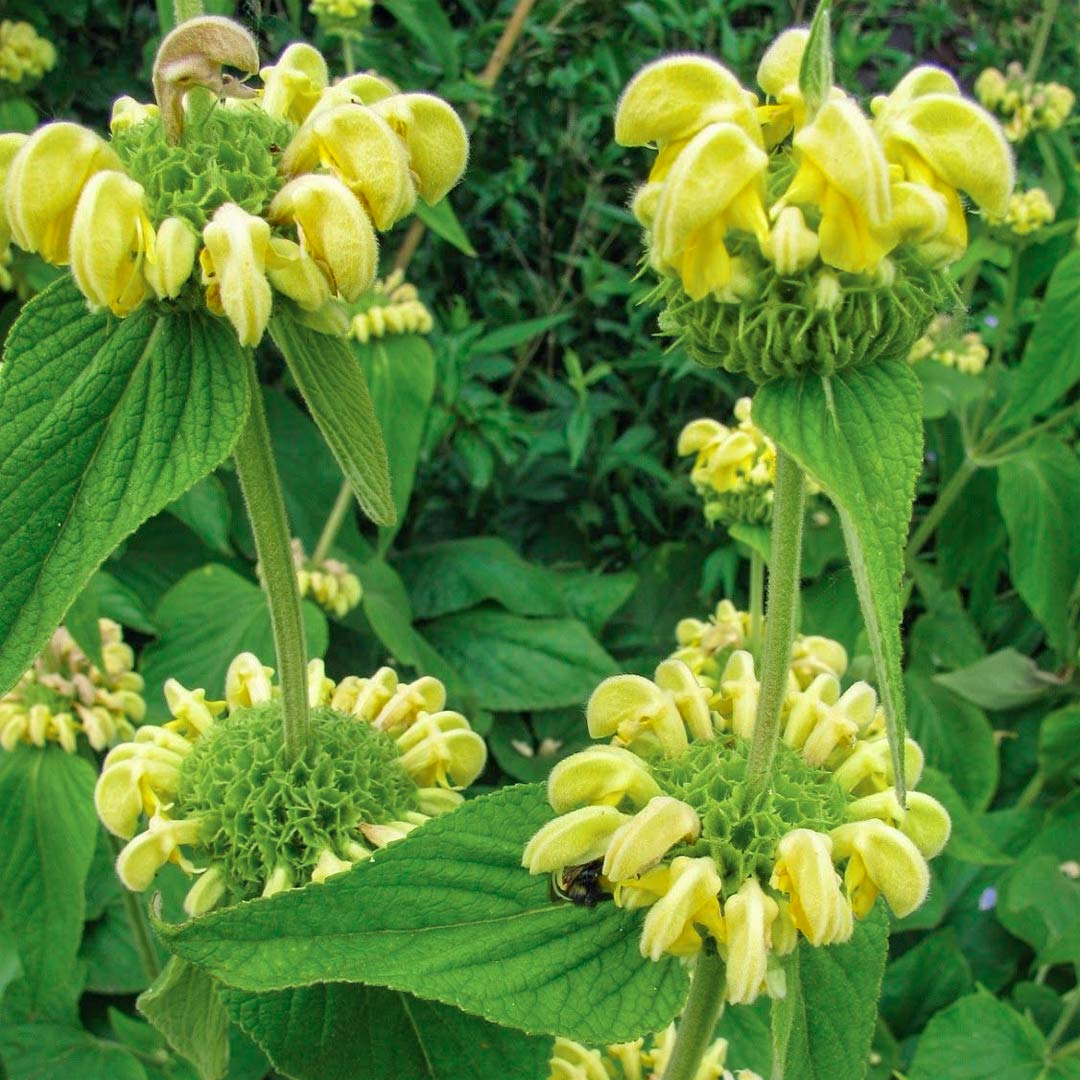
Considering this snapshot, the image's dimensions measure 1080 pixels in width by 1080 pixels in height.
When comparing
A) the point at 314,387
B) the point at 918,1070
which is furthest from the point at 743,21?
the point at 314,387

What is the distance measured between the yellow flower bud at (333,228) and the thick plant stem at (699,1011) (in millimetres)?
465

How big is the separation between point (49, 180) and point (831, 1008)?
0.65 m

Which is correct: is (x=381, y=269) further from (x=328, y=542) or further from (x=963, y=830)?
(x=963, y=830)

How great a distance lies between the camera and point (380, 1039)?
2.70 feet

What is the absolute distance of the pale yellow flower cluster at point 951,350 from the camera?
8.39 feet

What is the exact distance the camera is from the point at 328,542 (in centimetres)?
202

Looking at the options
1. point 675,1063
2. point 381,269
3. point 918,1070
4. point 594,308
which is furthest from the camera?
point 594,308

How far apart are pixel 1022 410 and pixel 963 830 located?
0.77 m

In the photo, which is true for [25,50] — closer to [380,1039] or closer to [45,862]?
[45,862]

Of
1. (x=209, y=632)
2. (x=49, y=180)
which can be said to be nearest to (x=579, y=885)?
(x=49, y=180)

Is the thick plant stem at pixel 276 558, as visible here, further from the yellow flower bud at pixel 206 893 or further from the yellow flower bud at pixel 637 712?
the yellow flower bud at pixel 637 712

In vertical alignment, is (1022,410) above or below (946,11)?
below

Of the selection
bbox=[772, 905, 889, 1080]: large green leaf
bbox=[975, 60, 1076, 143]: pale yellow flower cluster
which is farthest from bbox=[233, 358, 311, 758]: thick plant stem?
bbox=[975, 60, 1076, 143]: pale yellow flower cluster

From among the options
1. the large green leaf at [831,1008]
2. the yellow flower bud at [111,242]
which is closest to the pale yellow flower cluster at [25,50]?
→ the yellow flower bud at [111,242]
